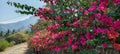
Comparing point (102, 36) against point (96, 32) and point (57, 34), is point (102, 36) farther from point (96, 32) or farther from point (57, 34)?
point (57, 34)

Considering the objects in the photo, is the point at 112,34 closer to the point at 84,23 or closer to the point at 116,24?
the point at 116,24

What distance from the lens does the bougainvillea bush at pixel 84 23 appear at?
602 cm

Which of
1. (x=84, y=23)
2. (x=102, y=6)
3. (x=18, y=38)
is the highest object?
(x=102, y=6)

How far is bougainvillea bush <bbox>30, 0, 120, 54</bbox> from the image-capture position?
6.02m

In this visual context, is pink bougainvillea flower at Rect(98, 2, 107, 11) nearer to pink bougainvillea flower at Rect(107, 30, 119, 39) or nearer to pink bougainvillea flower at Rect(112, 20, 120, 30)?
pink bougainvillea flower at Rect(112, 20, 120, 30)

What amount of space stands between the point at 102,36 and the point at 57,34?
1433mm

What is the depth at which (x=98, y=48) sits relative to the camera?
22.7 feet

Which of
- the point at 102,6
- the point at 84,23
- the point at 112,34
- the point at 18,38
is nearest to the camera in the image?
the point at 112,34

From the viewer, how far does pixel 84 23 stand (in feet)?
20.3

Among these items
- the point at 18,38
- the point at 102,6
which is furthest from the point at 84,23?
the point at 18,38

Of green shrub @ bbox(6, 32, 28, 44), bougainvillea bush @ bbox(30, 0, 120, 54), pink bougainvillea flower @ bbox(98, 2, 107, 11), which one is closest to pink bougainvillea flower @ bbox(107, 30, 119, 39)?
bougainvillea bush @ bbox(30, 0, 120, 54)

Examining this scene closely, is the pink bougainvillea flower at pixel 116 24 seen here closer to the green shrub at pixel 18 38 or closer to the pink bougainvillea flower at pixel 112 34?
the pink bougainvillea flower at pixel 112 34

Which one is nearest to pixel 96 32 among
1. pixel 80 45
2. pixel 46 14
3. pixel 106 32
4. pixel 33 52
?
pixel 106 32

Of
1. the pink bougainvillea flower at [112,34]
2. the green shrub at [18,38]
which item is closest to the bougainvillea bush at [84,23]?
the pink bougainvillea flower at [112,34]
